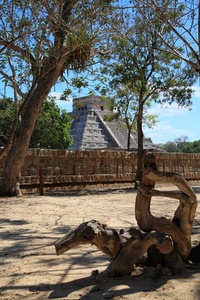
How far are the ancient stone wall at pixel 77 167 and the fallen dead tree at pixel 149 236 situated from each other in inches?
310

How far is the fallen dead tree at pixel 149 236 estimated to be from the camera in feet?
9.71

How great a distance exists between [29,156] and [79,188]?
8.94ft

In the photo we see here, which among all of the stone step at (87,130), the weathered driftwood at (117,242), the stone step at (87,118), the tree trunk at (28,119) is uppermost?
the stone step at (87,118)

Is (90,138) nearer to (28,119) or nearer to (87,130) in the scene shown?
(87,130)

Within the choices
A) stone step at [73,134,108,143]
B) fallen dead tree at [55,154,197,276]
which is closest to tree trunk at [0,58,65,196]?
fallen dead tree at [55,154,197,276]

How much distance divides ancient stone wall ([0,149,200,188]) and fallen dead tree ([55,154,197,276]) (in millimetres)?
7885

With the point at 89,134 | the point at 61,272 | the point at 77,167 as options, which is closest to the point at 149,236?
the point at 61,272

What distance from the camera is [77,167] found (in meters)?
13.0

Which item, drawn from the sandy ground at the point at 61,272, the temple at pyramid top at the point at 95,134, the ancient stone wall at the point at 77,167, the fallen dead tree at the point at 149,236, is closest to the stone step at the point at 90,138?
the temple at pyramid top at the point at 95,134

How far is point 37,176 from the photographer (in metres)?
11.8

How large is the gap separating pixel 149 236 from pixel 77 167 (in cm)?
1003

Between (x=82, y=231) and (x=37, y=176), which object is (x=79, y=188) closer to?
(x=37, y=176)

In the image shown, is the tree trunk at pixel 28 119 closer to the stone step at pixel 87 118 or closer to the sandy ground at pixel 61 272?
the sandy ground at pixel 61 272

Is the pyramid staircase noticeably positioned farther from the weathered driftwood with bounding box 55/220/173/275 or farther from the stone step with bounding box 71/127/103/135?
the weathered driftwood with bounding box 55/220/173/275
